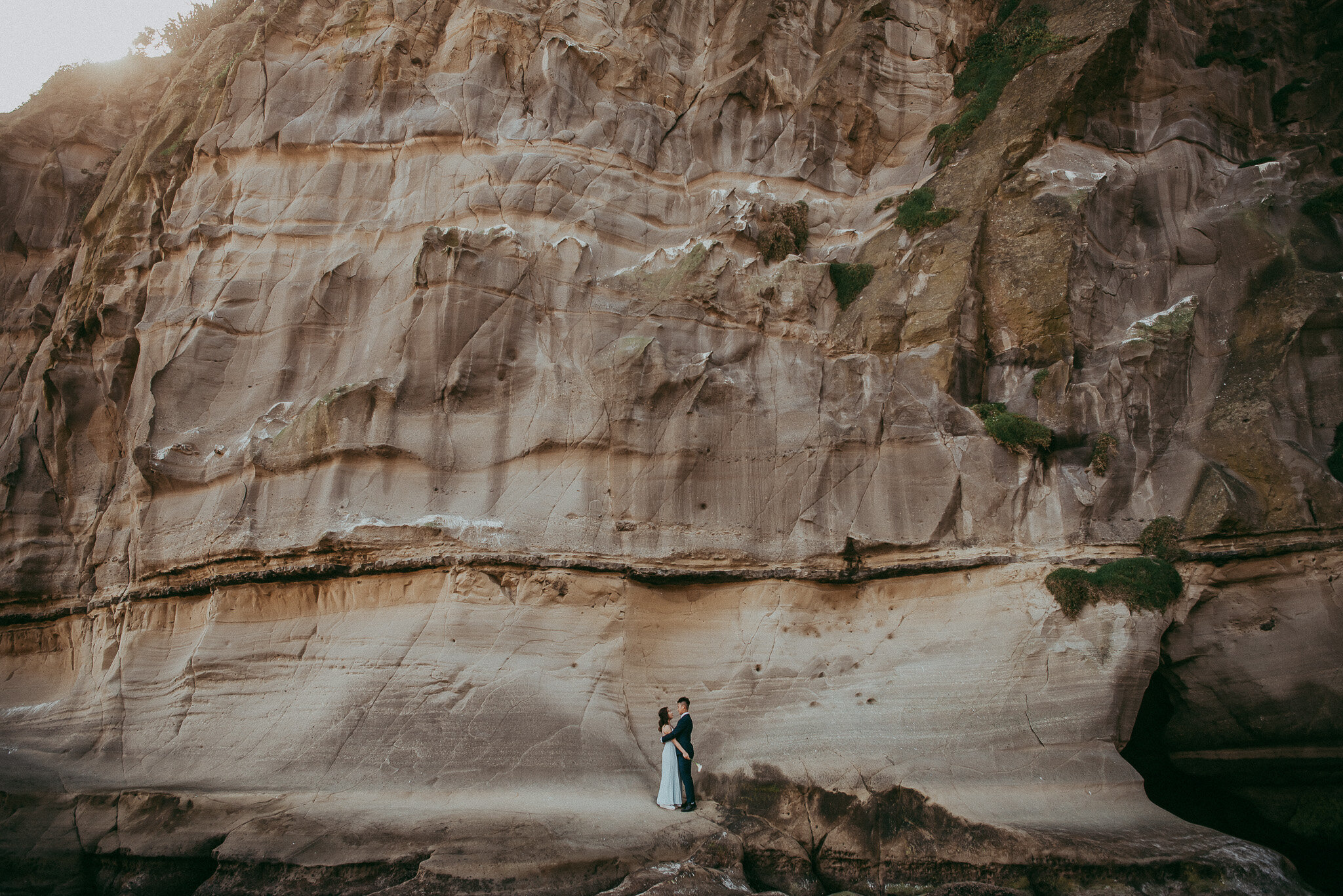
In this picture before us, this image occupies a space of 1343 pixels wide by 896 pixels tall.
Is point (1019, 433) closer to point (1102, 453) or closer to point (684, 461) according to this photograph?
→ point (1102, 453)

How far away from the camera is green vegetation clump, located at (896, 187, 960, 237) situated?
15117 mm

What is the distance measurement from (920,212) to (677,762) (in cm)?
995

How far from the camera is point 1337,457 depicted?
41.2ft

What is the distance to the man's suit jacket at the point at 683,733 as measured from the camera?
34.9ft

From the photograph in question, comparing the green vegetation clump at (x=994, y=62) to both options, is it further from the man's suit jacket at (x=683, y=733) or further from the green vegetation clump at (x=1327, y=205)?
the man's suit jacket at (x=683, y=733)

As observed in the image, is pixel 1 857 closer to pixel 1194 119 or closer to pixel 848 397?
pixel 848 397

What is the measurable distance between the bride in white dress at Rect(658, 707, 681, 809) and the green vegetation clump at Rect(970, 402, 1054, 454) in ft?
20.2

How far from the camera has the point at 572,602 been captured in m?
12.1

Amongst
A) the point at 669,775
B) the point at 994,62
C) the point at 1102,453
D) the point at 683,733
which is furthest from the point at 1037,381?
the point at 669,775

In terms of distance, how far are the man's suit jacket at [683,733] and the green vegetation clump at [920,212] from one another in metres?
9.13

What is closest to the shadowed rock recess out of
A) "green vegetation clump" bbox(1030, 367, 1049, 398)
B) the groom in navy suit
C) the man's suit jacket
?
"green vegetation clump" bbox(1030, 367, 1049, 398)

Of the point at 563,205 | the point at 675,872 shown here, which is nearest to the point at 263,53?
the point at 563,205

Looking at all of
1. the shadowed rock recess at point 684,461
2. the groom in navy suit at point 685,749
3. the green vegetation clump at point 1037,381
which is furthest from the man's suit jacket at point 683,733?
the green vegetation clump at point 1037,381

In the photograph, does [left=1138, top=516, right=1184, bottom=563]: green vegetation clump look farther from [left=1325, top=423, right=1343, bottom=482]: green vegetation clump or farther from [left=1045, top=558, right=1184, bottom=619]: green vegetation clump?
[left=1325, top=423, right=1343, bottom=482]: green vegetation clump
